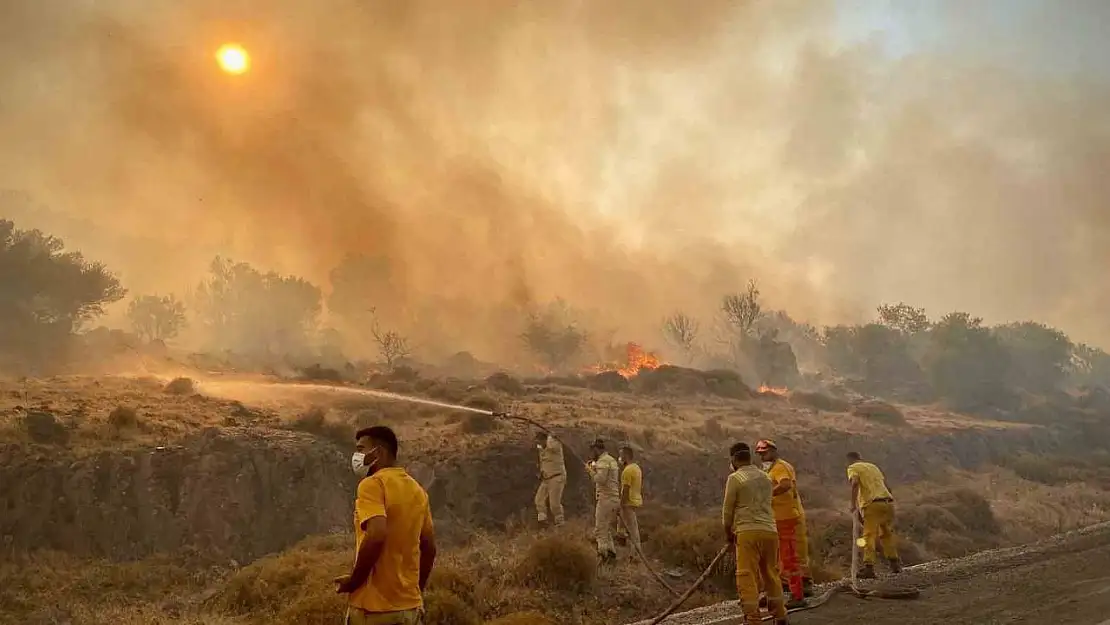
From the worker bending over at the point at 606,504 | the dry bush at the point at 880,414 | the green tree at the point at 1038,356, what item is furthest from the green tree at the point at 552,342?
the worker bending over at the point at 606,504

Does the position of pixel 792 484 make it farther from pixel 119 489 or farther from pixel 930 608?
pixel 119 489

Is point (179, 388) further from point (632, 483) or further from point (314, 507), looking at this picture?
point (632, 483)

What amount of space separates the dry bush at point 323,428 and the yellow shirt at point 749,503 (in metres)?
12.8

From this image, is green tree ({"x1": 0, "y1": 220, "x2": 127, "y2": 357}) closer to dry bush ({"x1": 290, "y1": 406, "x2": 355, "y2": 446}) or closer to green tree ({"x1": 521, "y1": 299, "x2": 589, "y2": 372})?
dry bush ({"x1": 290, "y1": 406, "x2": 355, "y2": 446})

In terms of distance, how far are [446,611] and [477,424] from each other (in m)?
12.5

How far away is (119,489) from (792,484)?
1270cm

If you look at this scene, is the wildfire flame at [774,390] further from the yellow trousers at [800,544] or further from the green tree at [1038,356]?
the yellow trousers at [800,544]

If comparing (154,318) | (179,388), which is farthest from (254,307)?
(179,388)

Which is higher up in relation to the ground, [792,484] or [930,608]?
[792,484]

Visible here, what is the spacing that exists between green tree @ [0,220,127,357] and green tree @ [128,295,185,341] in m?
14.7

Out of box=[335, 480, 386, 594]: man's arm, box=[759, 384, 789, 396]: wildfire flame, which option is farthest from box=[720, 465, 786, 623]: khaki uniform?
box=[759, 384, 789, 396]: wildfire flame

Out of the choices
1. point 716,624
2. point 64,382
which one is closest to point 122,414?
point 64,382

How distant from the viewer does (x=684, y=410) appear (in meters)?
35.1

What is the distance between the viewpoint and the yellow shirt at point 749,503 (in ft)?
23.7
